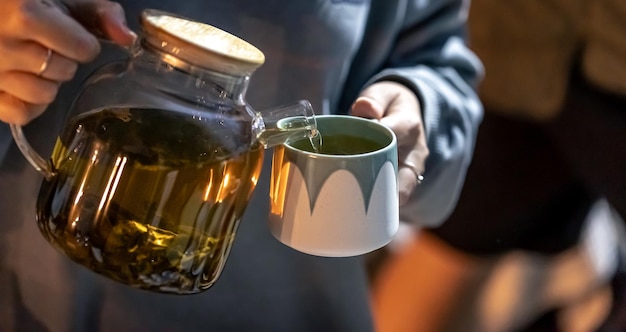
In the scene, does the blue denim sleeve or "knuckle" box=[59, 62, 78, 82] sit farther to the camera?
the blue denim sleeve

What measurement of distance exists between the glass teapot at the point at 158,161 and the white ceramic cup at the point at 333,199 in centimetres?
2

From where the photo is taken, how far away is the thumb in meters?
0.43

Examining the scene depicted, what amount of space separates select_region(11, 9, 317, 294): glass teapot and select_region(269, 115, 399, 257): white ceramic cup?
0.07ft

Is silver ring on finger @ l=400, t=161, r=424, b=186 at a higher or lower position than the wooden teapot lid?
lower

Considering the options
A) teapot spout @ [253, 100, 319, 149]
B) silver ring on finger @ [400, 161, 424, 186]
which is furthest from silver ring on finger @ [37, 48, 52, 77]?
silver ring on finger @ [400, 161, 424, 186]

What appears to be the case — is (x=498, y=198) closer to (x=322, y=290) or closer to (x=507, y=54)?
(x=507, y=54)

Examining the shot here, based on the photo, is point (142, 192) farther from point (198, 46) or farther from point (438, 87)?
point (438, 87)

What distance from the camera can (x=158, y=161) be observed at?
402mm

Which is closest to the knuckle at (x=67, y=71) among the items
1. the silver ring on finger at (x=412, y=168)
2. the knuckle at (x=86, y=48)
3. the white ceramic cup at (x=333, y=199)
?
the knuckle at (x=86, y=48)

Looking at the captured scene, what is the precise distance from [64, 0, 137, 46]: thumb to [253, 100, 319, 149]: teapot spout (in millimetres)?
88

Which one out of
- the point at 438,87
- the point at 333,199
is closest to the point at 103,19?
the point at 333,199

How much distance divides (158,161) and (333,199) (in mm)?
96

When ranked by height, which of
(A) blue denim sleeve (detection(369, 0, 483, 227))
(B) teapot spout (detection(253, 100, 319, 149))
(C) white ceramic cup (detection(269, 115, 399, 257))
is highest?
(B) teapot spout (detection(253, 100, 319, 149))

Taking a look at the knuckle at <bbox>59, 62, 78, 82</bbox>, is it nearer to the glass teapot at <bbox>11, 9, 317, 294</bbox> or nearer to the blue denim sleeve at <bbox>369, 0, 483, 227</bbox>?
the glass teapot at <bbox>11, 9, 317, 294</bbox>
